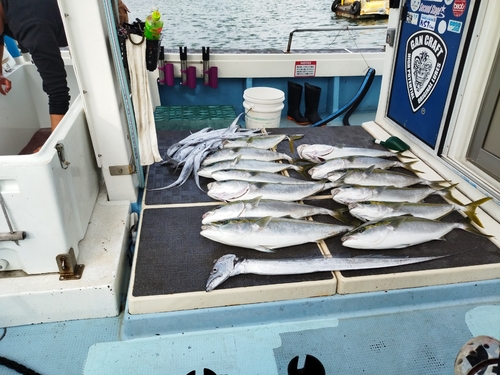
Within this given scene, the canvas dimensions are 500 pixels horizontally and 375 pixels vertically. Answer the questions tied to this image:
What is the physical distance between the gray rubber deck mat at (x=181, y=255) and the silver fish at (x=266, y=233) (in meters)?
Answer: 0.05

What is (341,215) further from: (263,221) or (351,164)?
(351,164)

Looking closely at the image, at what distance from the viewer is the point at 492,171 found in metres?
2.46

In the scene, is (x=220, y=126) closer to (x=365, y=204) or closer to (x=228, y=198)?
(x=228, y=198)

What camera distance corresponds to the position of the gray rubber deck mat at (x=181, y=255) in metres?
1.83

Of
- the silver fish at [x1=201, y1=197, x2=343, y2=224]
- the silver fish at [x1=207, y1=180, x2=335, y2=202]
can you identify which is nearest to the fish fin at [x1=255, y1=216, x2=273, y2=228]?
the silver fish at [x1=201, y1=197, x2=343, y2=224]

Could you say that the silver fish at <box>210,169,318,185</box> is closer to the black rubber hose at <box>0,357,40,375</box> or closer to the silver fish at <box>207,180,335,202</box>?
the silver fish at <box>207,180,335,202</box>

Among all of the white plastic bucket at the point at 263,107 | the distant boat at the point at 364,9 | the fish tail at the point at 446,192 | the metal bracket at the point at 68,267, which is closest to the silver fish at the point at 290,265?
the metal bracket at the point at 68,267

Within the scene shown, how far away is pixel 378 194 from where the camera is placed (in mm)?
2428

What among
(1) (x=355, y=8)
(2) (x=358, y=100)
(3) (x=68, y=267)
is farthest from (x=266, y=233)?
(1) (x=355, y=8)

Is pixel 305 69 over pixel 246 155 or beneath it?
over

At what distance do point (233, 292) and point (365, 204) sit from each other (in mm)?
1010

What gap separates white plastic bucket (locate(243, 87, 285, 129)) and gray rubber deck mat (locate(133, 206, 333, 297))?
2.02 meters

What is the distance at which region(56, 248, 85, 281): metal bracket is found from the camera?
1858 mm

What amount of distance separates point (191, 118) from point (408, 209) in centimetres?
260
